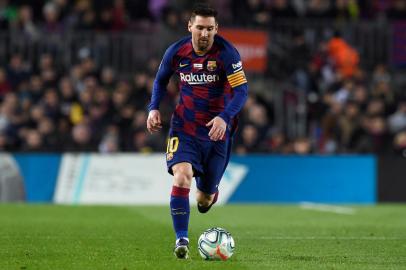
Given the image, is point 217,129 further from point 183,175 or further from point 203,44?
point 203,44

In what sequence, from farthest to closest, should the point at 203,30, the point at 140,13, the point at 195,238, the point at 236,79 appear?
Answer: 1. the point at 140,13
2. the point at 195,238
3. the point at 236,79
4. the point at 203,30

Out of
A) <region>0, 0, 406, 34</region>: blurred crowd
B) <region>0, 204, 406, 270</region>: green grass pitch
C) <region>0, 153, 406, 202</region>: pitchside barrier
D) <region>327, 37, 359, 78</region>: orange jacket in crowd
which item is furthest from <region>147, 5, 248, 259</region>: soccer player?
<region>327, 37, 359, 78</region>: orange jacket in crowd

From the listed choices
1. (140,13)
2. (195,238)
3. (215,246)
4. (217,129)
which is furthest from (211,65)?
(140,13)

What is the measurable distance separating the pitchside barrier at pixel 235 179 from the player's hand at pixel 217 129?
10.0 m

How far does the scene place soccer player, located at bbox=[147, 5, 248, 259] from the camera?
9.16m

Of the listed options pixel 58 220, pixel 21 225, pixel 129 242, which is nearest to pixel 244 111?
pixel 58 220

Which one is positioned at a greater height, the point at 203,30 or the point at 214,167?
the point at 203,30

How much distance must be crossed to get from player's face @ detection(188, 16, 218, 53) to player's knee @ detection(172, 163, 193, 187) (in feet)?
3.74

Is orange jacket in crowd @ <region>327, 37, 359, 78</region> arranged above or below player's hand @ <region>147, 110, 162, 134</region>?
below

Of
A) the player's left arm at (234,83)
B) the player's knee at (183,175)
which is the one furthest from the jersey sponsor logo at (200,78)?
the player's knee at (183,175)

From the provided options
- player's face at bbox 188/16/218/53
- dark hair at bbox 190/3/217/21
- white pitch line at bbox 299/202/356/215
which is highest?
dark hair at bbox 190/3/217/21

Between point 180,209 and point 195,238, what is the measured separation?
2.18 m

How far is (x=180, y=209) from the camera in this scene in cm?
906

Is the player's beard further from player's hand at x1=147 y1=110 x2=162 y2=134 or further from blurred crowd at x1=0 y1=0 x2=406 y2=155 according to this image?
blurred crowd at x1=0 y1=0 x2=406 y2=155
